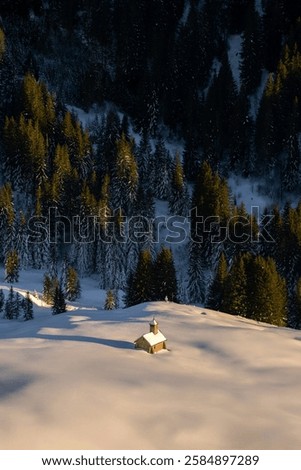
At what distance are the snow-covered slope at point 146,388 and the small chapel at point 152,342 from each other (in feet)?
2.36

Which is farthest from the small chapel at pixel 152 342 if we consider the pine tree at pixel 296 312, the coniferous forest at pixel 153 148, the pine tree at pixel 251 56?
the pine tree at pixel 251 56

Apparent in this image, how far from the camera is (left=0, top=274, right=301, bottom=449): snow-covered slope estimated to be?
60.5ft

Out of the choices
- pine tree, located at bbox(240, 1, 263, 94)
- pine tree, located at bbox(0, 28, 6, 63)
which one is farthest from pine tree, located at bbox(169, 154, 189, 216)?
pine tree, located at bbox(0, 28, 6, 63)

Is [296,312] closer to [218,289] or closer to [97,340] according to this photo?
[218,289]

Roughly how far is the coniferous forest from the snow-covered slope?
58.3 feet

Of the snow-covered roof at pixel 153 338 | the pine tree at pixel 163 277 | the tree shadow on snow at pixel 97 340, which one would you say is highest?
the pine tree at pixel 163 277

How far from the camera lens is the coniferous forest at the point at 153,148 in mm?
65312

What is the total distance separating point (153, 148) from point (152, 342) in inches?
2369

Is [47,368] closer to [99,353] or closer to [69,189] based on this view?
[99,353]

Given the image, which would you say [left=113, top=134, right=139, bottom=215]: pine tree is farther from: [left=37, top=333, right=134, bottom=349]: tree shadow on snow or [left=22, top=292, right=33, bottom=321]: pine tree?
[left=37, top=333, right=134, bottom=349]: tree shadow on snow

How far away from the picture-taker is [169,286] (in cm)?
5897

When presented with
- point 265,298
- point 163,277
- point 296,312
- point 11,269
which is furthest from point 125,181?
point 296,312

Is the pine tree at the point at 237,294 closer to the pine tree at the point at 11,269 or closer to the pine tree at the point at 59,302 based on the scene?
the pine tree at the point at 59,302

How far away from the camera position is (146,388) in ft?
79.4
